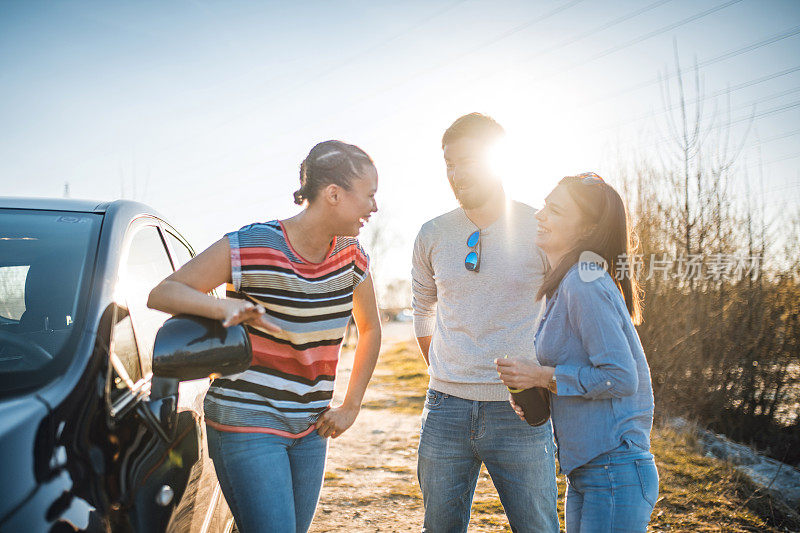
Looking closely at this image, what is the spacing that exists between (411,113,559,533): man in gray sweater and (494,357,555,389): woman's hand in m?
0.43

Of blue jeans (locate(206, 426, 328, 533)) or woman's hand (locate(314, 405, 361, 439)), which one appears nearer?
blue jeans (locate(206, 426, 328, 533))

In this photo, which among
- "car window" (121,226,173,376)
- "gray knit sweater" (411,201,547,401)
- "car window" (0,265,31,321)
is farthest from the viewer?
"gray knit sweater" (411,201,547,401)

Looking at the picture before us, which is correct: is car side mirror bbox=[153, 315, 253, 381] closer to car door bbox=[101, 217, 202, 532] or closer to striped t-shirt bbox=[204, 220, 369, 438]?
car door bbox=[101, 217, 202, 532]

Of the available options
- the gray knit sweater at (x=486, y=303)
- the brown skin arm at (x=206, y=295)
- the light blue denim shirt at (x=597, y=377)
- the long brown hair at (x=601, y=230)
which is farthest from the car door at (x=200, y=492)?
the long brown hair at (x=601, y=230)

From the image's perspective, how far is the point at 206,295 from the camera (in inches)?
69.0

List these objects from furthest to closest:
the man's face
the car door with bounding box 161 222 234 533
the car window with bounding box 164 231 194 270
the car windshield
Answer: the car window with bounding box 164 231 194 270, the man's face, the car door with bounding box 161 222 234 533, the car windshield

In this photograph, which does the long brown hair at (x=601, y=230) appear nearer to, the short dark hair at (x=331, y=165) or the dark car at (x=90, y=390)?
the short dark hair at (x=331, y=165)

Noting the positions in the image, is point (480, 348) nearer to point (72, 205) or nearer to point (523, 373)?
point (523, 373)

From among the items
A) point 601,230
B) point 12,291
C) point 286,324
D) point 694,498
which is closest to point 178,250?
point 12,291

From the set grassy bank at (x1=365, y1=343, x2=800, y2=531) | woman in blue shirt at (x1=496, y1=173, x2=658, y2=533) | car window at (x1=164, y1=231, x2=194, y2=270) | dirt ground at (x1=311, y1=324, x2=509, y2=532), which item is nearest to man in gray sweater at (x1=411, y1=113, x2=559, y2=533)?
woman in blue shirt at (x1=496, y1=173, x2=658, y2=533)

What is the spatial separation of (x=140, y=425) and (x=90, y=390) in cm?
21

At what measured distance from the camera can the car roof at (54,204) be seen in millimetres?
2170

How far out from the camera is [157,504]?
1.59 m

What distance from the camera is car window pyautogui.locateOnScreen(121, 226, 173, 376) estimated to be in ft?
6.61
